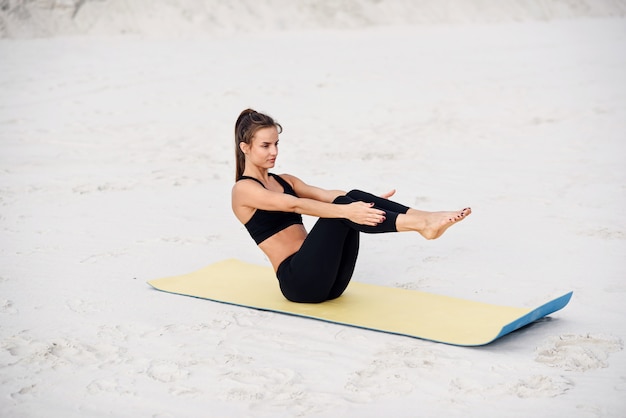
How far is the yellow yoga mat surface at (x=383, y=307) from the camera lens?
4156mm

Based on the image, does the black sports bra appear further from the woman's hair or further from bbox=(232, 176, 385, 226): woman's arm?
the woman's hair

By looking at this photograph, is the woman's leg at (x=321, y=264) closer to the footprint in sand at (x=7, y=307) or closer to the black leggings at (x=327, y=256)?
the black leggings at (x=327, y=256)

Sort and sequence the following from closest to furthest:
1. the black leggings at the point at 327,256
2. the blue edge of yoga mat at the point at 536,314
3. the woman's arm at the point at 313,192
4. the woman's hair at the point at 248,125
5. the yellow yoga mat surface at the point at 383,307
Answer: the blue edge of yoga mat at the point at 536,314, the yellow yoga mat surface at the point at 383,307, the black leggings at the point at 327,256, the woman's hair at the point at 248,125, the woman's arm at the point at 313,192

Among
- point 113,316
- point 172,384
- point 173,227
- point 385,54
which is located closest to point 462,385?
point 172,384

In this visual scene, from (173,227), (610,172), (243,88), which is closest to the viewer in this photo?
(173,227)

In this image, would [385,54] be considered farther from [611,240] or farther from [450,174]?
[611,240]

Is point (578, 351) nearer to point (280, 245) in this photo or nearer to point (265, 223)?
point (280, 245)

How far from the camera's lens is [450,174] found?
8.06 meters

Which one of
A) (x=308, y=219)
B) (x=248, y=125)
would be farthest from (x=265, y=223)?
(x=308, y=219)

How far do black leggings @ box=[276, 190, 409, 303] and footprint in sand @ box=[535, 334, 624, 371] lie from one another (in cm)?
95

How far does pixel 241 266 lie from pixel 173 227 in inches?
47.6

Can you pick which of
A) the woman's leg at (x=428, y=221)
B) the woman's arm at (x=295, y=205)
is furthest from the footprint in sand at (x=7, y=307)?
the woman's leg at (x=428, y=221)

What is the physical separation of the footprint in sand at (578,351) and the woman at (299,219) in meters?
0.77

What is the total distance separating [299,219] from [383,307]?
697 millimetres
